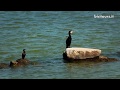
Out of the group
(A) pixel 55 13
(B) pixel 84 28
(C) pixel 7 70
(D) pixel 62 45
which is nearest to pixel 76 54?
(C) pixel 7 70

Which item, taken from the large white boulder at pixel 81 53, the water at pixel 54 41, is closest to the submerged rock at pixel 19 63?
the water at pixel 54 41

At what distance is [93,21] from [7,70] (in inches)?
601

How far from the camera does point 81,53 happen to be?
14.8 m

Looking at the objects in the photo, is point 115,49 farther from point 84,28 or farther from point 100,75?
point 84,28

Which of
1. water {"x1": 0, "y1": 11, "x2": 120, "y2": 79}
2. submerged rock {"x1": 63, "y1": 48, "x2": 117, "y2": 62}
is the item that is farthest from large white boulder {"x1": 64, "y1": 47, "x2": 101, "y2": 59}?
water {"x1": 0, "y1": 11, "x2": 120, "y2": 79}

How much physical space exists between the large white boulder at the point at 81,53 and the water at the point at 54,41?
300 millimetres

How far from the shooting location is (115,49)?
18.3 metres

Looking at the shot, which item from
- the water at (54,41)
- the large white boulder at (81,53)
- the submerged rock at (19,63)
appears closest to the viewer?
the water at (54,41)

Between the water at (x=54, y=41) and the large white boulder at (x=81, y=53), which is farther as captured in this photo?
the large white boulder at (x=81, y=53)

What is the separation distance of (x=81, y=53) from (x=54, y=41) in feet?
21.7

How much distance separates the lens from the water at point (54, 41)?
13.7 m

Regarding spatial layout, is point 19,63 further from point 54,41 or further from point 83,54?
point 54,41

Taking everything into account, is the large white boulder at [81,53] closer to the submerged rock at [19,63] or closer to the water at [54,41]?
the water at [54,41]
